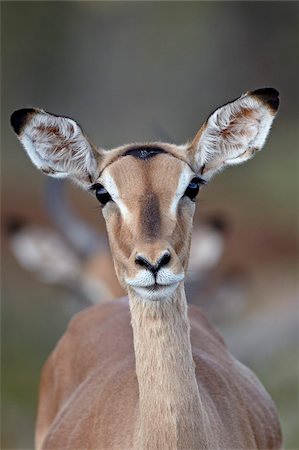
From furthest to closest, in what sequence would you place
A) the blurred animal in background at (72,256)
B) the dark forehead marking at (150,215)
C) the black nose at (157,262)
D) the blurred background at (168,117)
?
the blurred background at (168,117) < the blurred animal in background at (72,256) < the dark forehead marking at (150,215) < the black nose at (157,262)

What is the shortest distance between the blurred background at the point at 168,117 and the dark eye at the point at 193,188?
6691mm

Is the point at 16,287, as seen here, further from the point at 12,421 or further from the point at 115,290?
the point at 115,290

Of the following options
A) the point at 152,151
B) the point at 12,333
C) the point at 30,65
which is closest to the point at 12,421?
the point at 12,333

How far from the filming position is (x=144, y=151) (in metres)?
4.48

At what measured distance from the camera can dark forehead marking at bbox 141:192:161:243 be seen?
13.4 ft

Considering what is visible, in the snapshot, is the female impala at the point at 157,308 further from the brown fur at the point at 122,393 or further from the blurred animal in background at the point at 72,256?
the blurred animal in background at the point at 72,256

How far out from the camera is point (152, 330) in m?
4.29

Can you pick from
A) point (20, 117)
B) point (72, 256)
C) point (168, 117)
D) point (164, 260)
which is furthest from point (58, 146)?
point (168, 117)

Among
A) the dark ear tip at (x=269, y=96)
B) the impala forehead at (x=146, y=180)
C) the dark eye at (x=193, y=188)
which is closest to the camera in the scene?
the impala forehead at (x=146, y=180)

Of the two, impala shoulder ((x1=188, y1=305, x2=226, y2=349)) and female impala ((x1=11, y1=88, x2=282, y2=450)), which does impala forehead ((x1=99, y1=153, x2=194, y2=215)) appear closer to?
female impala ((x1=11, y1=88, x2=282, y2=450))

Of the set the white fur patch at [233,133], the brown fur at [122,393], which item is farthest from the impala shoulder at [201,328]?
the white fur patch at [233,133]

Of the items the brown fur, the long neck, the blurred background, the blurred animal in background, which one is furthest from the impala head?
the blurred background

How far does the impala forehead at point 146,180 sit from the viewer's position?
4242 mm

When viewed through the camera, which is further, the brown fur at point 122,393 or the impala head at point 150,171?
the brown fur at point 122,393
